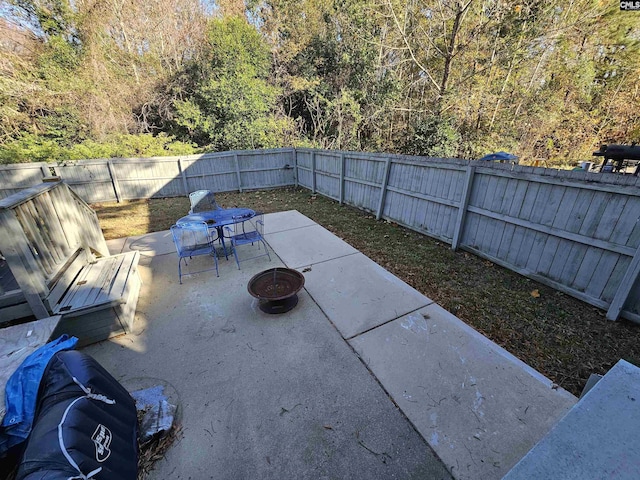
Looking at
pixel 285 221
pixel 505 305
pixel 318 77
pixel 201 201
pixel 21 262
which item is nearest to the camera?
pixel 21 262

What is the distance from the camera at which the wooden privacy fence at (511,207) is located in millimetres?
3082

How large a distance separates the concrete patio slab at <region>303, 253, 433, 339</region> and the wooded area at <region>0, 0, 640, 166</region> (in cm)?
779

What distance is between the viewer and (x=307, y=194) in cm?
955

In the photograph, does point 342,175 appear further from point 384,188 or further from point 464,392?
point 464,392

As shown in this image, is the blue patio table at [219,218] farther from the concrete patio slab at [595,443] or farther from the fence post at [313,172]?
the fence post at [313,172]

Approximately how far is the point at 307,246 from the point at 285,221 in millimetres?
1659

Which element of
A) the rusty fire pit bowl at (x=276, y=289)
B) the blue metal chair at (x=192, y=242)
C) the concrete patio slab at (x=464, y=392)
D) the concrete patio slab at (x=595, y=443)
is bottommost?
the concrete patio slab at (x=464, y=392)

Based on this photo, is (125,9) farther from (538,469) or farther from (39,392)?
(538,469)

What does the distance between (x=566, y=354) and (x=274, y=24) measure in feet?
55.1

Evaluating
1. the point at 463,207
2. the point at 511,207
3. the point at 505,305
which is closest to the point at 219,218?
the point at 463,207

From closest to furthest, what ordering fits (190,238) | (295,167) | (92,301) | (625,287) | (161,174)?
(92,301), (625,287), (190,238), (161,174), (295,167)

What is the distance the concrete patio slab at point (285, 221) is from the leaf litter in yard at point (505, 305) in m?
0.52

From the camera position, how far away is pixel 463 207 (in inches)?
185

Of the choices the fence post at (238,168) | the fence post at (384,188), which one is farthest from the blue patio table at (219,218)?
the fence post at (238,168)
